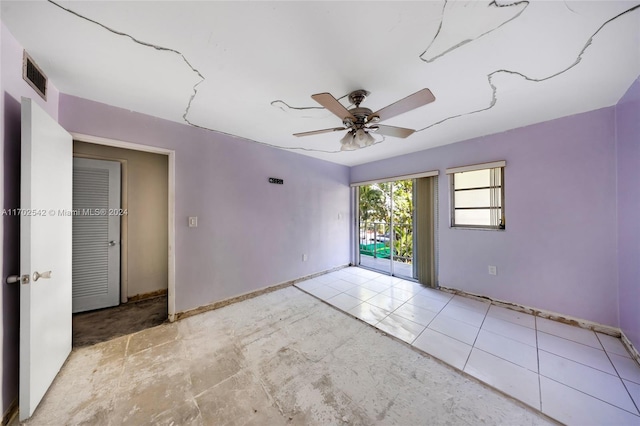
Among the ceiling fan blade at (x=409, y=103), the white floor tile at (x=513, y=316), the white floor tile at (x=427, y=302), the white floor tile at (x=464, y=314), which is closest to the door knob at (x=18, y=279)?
the ceiling fan blade at (x=409, y=103)

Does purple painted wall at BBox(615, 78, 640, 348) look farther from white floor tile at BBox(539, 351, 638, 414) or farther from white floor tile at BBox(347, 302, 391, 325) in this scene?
white floor tile at BBox(347, 302, 391, 325)

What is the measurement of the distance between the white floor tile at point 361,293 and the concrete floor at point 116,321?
8.05 ft

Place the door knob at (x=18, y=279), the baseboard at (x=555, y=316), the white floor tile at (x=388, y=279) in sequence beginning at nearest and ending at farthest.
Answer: the door knob at (x=18, y=279) < the baseboard at (x=555, y=316) < the white floor tile at (x=388, y=279)

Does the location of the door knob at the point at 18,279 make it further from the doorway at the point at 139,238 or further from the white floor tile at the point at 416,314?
the white floor tile at the point at 416,314

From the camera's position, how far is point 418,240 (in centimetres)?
354

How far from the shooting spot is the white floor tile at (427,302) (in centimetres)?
269

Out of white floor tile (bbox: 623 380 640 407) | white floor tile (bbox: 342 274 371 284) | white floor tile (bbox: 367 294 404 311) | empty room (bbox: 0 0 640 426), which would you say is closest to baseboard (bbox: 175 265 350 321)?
empty room (bbox: 0 0 640 426)

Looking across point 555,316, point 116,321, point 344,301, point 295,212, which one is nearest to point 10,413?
point 116,321

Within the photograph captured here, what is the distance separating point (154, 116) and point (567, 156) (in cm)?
462

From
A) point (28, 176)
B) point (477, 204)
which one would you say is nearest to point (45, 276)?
point (28, 176)

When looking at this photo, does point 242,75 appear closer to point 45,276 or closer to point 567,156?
point 45,276

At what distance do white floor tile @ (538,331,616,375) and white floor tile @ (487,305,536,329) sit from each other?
0.23 m

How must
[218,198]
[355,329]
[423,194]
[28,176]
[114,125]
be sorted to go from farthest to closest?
1. [423,194]
2. [218,198]
3. [355,329]
4. [114,125]
5. [28,176]

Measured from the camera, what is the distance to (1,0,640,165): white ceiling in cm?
111
